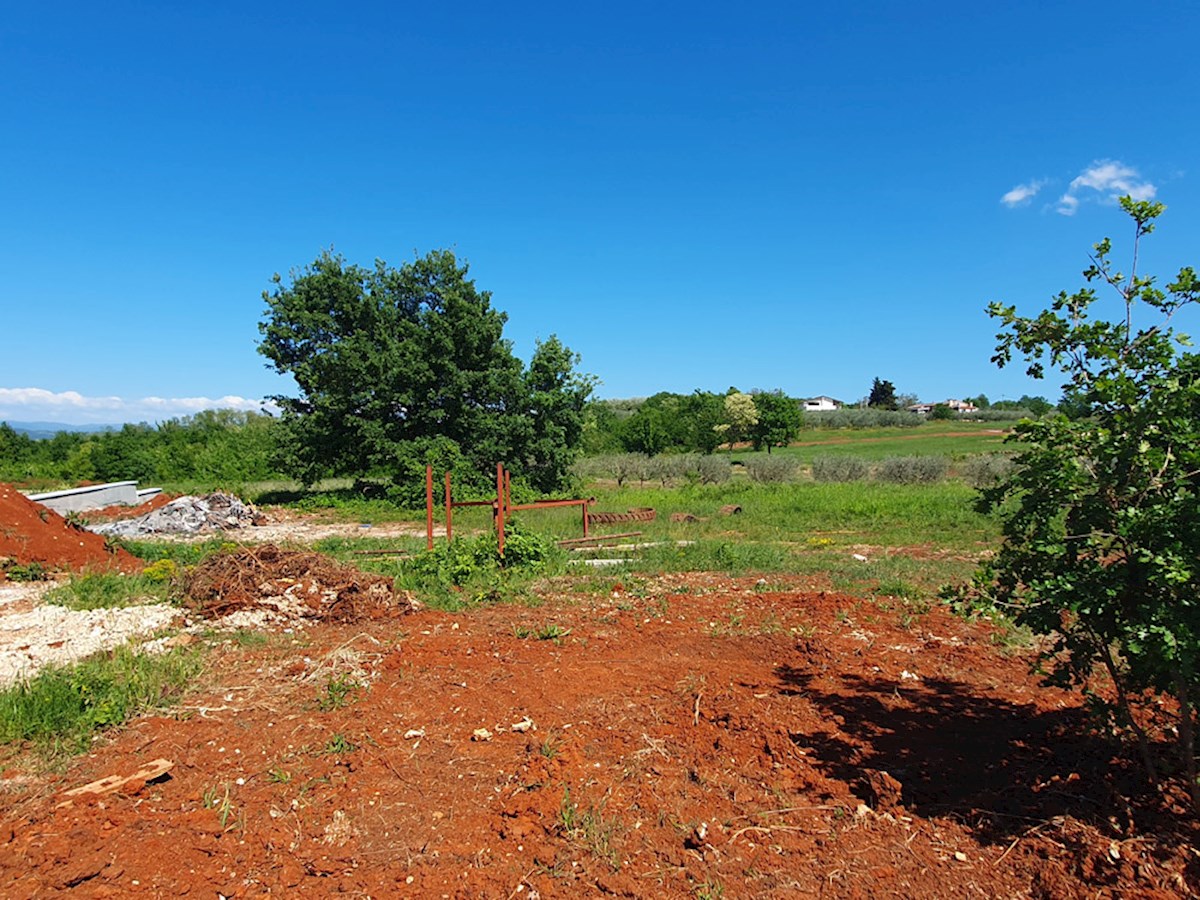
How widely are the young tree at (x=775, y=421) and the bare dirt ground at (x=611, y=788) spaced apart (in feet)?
160

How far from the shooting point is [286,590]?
7480 millimetres

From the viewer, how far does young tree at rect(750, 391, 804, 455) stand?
53.2 metres

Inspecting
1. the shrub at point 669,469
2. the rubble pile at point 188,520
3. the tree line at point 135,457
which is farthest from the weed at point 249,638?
the tree line at point 135,457

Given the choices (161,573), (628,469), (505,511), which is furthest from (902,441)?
(161,573)

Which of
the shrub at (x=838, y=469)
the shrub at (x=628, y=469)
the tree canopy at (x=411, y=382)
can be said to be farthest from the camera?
the shrub at (x=628, y=469)

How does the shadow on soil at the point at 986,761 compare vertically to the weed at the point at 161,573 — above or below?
below

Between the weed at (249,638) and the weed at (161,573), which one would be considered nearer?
the weed at (249,638)

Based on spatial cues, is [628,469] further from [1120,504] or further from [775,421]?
[1120,504]

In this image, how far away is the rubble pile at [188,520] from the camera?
16.8 meters

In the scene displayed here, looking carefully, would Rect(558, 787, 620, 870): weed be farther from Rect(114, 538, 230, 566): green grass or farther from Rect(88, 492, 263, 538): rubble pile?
Rect(88, 492, 263, 538): rubble pile

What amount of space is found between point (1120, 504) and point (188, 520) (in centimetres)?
1986

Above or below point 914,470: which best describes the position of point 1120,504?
above

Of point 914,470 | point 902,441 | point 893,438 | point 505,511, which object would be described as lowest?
point 914,470

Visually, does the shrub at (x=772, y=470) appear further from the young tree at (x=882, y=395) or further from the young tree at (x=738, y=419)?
the young tree at (x=882, y=395)
